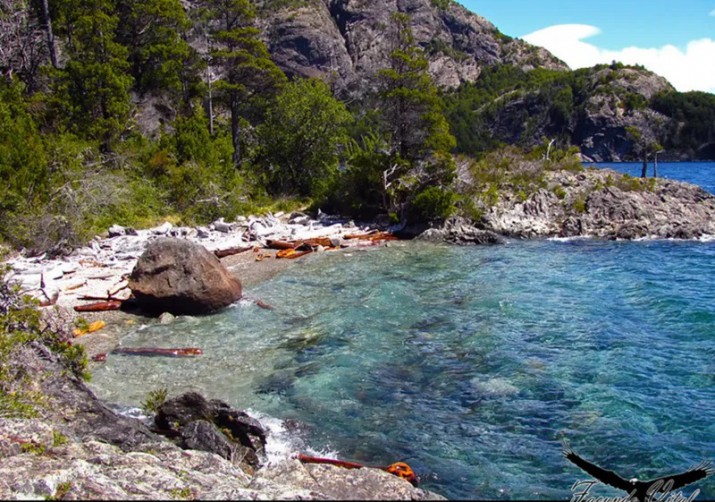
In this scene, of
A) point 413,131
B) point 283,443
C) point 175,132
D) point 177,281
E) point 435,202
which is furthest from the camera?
point 175,132

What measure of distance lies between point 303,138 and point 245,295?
18595mm

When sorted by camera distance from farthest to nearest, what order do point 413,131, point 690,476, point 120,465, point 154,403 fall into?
point 413,131
point 154,403
point 690,476
point 120,465

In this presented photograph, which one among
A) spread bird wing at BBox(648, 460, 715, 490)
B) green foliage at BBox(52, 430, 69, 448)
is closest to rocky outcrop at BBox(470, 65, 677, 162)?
spread bird wing at BBox(648, 460, 715, 490)

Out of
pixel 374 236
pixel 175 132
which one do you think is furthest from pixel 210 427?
pixel 175 132

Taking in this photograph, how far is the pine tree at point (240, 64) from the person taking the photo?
99.3 ft

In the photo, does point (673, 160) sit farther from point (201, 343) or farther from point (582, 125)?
point (201, 343)

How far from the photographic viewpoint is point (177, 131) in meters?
26.9

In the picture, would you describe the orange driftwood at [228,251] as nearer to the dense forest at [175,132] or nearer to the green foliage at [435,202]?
the dense forest at [175,132]

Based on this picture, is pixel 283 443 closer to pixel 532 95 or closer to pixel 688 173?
pixel 688 173

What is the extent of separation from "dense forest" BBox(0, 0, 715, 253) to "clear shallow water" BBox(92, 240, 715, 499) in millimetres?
9112

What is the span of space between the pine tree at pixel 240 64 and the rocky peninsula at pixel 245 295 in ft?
30.3

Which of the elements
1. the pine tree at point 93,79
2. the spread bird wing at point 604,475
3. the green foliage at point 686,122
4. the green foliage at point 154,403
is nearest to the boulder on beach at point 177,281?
the green foliage at point 154,403

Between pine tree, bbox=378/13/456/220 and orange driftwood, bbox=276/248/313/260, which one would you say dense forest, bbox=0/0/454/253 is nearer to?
pine tree, bbox=378/13/456/220

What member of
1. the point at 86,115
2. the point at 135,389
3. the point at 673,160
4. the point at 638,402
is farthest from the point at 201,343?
the point at 673,160
